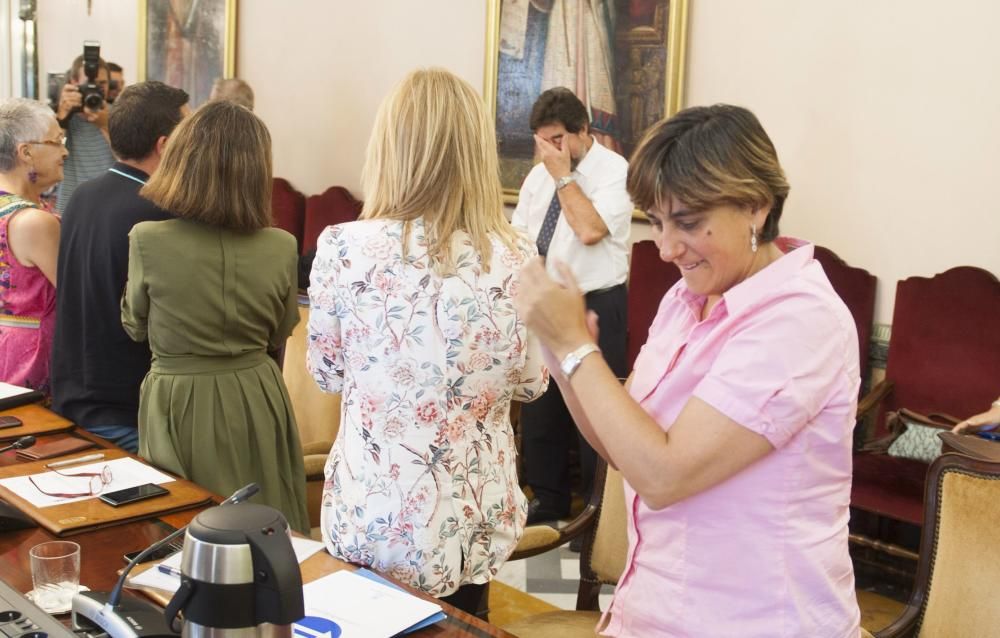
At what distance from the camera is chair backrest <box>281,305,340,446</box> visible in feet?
10.6

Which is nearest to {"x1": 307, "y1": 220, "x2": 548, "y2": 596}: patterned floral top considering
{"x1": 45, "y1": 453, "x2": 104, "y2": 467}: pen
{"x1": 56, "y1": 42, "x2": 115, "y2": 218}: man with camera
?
{"x1": 45, "y1": 453, "x2": 104, "y2": 467}: pen

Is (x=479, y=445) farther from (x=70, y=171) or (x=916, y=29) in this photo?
(x=70, y=171)

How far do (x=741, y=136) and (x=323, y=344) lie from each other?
93 cm

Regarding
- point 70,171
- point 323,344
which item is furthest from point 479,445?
point 70,171

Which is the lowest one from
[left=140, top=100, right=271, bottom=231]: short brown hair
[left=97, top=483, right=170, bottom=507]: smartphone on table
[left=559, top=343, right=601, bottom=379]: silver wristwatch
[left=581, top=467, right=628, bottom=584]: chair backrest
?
[left=581, top=467, right=628, bottom=584]: chair backrest

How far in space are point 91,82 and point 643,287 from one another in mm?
3136

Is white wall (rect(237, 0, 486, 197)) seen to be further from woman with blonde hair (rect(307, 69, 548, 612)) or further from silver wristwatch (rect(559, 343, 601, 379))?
silver wristwatch (rect(559, 343, 601, 379))

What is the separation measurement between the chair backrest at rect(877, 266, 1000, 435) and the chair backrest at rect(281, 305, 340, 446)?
2156 mm

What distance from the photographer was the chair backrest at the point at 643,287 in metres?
4.64

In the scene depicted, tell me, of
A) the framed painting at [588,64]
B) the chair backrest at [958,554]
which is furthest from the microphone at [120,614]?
the framed painting at [588,64]

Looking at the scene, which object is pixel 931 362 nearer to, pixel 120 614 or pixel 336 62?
pixel 120 614

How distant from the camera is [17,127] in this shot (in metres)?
3.19

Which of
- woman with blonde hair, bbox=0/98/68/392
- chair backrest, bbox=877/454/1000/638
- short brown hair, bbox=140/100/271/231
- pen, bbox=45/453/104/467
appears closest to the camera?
Answer: chair backrest, bbox=877/454/1000/638

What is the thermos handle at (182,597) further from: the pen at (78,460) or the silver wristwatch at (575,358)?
the pen at (78,460)
